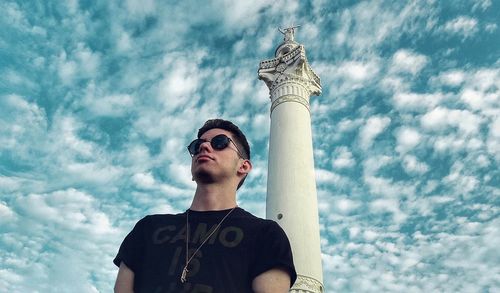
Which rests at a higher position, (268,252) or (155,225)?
(155,225)

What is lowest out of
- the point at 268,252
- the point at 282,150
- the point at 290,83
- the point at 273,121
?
the point at 268,252

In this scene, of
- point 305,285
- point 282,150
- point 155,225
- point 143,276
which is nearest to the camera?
point 143,276

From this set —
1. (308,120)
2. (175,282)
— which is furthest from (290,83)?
(175,282)

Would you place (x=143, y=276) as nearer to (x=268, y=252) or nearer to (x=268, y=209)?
(x=268, y=252)

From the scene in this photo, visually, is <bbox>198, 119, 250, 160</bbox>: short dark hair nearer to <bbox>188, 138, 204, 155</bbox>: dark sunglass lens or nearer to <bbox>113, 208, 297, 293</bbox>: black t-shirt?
<bbox>188, 138, 204, 155</bbox>: dark sunglass lens

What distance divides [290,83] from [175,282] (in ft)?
66.9

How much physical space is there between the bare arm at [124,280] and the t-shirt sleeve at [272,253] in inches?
49.6

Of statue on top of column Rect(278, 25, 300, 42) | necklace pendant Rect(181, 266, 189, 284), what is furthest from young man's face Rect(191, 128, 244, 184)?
statue on top of column Rect(278, 25, 300, 42)

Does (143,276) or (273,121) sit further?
(273,121)

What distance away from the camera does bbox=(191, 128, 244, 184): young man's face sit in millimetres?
4898

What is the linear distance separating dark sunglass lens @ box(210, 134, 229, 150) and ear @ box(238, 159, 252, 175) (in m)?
0.35

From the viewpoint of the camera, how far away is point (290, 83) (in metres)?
23.8

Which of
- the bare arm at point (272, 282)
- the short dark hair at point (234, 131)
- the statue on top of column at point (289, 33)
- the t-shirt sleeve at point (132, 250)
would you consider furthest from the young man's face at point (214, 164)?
the statue on top of column at point (289, 33)

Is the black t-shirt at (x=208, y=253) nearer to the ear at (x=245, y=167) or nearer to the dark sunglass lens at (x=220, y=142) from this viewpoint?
the ear at (x=245, y=167)
